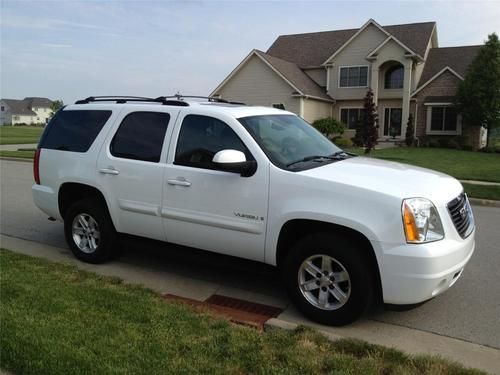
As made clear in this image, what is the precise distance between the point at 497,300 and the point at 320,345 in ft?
7.54

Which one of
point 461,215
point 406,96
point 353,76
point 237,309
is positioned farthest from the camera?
point 353,76

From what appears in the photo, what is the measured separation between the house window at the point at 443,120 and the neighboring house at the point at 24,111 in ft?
383

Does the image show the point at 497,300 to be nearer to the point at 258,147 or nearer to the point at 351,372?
the point at 351,372

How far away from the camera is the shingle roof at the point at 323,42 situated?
112ft

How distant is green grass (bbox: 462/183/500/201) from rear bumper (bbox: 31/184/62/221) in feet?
29.0

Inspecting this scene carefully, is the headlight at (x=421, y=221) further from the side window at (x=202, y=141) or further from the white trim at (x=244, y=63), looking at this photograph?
the white trim at (x=244, y=63)

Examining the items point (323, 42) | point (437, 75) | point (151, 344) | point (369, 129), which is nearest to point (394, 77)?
point (437, 75)

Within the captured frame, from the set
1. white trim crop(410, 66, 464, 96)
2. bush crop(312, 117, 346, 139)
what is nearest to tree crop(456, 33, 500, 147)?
white trim crop(410, 66, 464, 96)

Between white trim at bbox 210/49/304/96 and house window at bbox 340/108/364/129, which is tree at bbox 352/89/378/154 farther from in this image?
house window at bbox 340/108/364/129

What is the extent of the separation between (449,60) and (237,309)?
34236 mm

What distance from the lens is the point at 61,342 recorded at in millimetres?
3639

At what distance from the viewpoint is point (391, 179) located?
4.27 m

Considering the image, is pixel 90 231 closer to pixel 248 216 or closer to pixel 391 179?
pixel 248 216

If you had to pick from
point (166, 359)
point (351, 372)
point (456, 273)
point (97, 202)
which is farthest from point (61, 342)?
point (456, 273)
